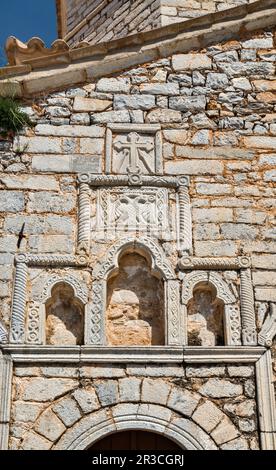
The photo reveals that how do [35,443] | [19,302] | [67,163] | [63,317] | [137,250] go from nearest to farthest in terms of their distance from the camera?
[35,443]
[19,302]
[63,317]
[137,250]
[67,163]

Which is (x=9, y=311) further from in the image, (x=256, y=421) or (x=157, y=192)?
(x=256, y=421)

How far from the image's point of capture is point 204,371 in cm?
573

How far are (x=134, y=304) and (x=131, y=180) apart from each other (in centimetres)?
103

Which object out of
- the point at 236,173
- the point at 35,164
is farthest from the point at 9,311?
the point at 236,173

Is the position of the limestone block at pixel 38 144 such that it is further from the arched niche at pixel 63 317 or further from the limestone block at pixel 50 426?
the limestone block at pixel 50 426

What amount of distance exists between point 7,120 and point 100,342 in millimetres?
2077

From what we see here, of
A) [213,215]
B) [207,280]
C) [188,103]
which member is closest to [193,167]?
[213,215]

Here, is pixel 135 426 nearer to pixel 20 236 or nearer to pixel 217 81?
pixel 20 236

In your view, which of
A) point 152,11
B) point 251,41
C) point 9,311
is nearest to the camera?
point 9,311

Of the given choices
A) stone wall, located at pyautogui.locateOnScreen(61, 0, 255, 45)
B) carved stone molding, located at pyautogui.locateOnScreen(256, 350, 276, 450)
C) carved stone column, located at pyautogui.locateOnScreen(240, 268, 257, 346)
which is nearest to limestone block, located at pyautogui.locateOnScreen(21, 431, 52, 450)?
carved stone molding, located at pyautogui.locateOnScreen(256, 350, 276, 450)

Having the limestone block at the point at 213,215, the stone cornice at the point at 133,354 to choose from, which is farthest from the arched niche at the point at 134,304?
the limestone block at the point at 213,215

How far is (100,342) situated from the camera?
5.76 m

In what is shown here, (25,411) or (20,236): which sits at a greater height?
(20,236)

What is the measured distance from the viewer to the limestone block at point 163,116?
665 centimetres
